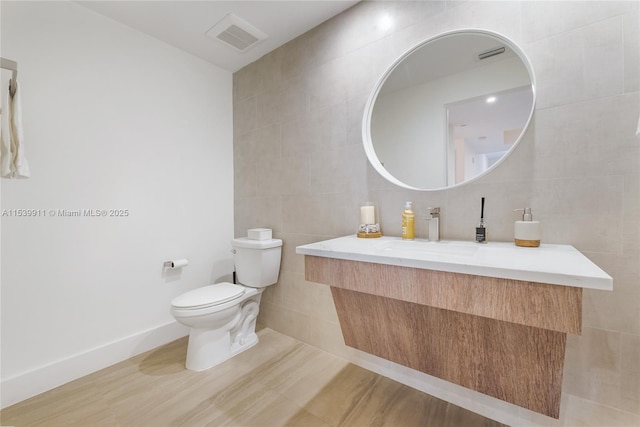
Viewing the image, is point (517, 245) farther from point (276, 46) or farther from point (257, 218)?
point (276, 46)

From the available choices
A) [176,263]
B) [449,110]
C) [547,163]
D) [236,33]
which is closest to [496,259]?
[547,163]

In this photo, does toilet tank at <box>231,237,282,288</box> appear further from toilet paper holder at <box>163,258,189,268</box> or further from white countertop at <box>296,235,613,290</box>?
white countertop at <box>296,235,613,290</box>

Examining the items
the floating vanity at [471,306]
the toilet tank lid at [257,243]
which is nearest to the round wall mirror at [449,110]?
the floating vanity at [471,306]

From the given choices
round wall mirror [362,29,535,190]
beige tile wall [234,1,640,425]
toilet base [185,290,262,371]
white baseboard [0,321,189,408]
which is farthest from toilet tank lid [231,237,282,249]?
round wall mirror [362,29,535,190]

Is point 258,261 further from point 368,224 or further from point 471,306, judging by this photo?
point 471,306

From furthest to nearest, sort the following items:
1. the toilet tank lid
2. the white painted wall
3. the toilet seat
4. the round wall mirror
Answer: the toilet tank lid, the toilet seat, the white painted wall, the round wall mirror

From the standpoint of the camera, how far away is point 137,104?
188cm

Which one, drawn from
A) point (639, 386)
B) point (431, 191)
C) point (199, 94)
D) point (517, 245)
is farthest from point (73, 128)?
point (639, 386)

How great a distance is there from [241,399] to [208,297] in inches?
23.4

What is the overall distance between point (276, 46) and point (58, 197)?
178 centimetres

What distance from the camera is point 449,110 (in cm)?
136

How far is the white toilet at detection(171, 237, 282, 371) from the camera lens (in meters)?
1.59

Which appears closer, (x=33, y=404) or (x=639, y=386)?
(x=639, y=386)

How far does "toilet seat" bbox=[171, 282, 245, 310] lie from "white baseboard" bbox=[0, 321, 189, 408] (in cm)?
54
